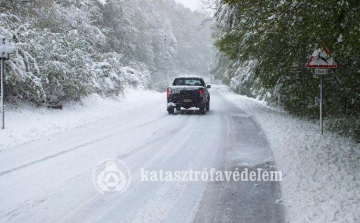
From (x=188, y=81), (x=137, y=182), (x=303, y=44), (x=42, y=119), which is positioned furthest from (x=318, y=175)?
(x=188, y=81)

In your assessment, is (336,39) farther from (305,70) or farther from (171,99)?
(171,99)

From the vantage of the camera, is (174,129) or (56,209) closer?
(56,209)

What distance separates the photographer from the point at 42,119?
41.1 ft

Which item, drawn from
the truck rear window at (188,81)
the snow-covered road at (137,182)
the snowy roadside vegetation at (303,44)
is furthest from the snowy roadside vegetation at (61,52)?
the snowy roadside vegetation at (303,44)

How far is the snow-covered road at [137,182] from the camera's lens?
14.3 feet

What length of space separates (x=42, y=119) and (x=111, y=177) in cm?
788

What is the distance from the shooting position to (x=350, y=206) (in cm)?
442

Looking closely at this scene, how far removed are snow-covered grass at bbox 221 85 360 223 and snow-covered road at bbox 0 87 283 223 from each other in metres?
0.28

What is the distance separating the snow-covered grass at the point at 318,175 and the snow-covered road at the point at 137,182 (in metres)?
0.28

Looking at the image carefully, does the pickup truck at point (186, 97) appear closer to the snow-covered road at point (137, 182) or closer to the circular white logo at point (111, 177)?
the snow-covered road at point (137, 182)

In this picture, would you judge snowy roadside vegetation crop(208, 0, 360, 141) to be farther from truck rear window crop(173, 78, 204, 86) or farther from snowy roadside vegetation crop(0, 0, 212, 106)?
snowy roadside vegetation crop(0, 0, 212, 106)

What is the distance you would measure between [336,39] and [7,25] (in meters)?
11.7

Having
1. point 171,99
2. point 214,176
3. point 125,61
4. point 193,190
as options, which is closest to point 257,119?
point 171,99

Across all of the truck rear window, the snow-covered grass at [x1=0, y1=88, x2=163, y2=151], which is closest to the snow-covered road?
the snow-covered grass at [x1=0, y1=88, x2=163, y2=151]
